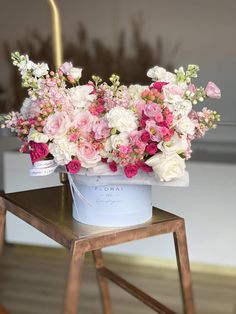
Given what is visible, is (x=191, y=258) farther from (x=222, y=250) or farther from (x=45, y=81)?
(x=45, y=81)

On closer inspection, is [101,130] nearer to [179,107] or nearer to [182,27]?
[179,107]

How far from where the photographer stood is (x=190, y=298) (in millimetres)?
1606

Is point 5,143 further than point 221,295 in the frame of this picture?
Yes

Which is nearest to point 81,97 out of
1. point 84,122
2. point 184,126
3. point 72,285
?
point 84,122

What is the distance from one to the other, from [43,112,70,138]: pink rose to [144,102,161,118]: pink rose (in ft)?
0.70

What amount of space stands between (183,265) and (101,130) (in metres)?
0.54

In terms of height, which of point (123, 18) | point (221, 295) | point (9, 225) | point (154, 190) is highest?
point (123, 18)

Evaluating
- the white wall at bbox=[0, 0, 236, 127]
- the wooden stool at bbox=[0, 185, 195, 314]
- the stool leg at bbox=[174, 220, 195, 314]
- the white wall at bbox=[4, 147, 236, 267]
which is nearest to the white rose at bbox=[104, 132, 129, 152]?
the wooden stool at bbox=[0, 185, 195, 314]

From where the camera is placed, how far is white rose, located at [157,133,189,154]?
1325 millimetres

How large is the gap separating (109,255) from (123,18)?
1.60 meters

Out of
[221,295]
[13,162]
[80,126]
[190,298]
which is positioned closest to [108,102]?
[80,126]

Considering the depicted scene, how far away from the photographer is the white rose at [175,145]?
4.35 feet

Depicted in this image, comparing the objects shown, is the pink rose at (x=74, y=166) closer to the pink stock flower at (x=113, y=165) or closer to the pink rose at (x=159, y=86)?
the pink stock flower at (x=113, y=165)

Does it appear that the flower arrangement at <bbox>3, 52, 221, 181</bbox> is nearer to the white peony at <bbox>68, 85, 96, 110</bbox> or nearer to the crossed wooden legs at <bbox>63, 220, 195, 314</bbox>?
the white peony at <bbox>68, 85, 96, 110</bbox>
